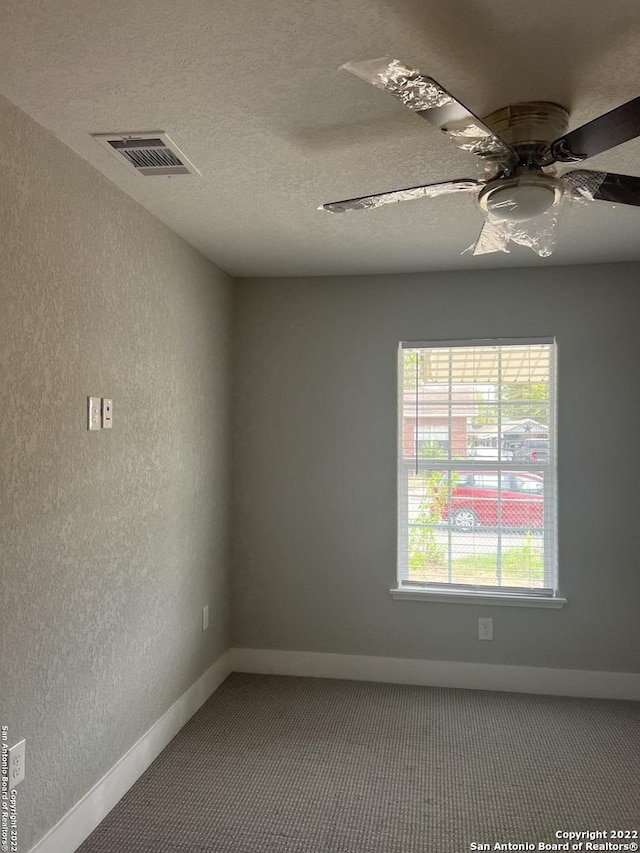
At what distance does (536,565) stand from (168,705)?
6.80 feet

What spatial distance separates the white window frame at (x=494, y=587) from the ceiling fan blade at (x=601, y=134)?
198 cm

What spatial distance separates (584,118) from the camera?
192cm

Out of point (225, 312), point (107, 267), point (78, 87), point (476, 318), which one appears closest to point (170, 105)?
point (78, 87)

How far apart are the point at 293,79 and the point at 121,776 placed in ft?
8.32

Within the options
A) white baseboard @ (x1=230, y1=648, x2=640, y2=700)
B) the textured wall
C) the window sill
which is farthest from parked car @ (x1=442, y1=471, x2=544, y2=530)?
the textured wall

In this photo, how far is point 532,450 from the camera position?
3.62m

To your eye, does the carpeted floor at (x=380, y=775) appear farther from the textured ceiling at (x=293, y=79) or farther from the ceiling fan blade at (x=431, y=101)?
the textured ceiling at (x=293, y=79)

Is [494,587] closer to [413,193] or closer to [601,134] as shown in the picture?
[413,193]

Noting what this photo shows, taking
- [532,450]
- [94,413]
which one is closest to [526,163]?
[94,413]

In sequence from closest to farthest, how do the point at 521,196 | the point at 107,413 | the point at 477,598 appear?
the point at 521,196
the point at 107,413
the point at 477,598

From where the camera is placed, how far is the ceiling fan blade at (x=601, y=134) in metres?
1.40

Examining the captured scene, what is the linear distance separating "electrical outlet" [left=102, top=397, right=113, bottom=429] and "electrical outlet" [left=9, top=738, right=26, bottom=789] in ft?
3.52

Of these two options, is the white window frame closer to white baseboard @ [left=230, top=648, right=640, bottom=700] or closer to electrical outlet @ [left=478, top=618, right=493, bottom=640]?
electrical outlet @ [left=478, top=618, right=493, bottom=640]

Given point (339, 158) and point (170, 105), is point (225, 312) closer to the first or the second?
point (339, 158)
